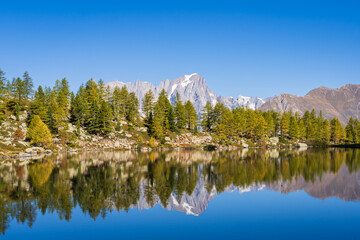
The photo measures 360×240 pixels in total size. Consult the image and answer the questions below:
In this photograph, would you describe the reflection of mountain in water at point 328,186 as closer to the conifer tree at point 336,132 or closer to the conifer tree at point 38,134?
the conifer tree at point 38,134

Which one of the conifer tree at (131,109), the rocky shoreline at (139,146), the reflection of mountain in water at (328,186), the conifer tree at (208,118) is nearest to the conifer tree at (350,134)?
the rocky shoreline at (139,146)

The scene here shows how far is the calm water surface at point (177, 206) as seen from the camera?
18.2m

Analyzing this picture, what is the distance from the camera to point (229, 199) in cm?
2698

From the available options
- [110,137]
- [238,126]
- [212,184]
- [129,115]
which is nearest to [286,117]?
[238,126]

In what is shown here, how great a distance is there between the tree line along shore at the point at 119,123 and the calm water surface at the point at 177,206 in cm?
5145

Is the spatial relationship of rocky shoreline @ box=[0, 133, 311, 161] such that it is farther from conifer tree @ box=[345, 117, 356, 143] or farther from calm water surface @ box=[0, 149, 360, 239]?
calm water surface @ box=[0, 149, 360, 239]

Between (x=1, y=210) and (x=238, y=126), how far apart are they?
103 metres

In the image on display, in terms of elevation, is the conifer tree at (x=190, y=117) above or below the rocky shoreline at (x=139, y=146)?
above

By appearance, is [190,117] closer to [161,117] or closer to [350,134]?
[161,117]

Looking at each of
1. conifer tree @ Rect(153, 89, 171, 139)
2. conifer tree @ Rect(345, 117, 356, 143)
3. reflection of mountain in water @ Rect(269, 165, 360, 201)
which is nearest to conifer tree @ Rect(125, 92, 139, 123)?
conifer tree @ Rect(153, 89, 171, 139)

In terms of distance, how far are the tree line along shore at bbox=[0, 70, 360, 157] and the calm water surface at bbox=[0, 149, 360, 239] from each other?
51446 millimetres

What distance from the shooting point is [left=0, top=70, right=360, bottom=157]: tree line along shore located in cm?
8456

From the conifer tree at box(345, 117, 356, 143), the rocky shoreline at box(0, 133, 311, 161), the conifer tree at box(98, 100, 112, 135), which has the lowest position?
the rocky shoreline at box(0, 133, 311, 161)

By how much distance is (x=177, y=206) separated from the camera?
2322 centimetres
